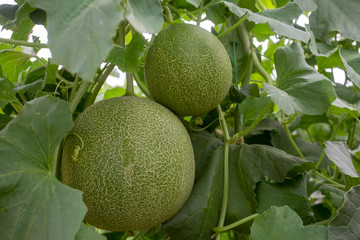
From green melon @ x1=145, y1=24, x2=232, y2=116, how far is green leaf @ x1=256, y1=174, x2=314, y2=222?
293 millimetres

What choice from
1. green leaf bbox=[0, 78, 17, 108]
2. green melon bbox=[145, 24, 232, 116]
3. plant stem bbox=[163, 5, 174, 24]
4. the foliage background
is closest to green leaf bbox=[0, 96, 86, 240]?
the foliage background

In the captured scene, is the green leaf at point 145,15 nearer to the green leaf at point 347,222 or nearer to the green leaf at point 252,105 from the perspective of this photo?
the green leaf at point 252,105

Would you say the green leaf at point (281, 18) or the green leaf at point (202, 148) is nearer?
the green leaf at point (281, 18)

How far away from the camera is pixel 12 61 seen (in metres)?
1.12

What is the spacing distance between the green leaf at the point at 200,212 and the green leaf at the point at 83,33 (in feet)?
1.85

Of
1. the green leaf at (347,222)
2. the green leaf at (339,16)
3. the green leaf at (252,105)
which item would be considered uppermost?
the green leaf at (339,16)

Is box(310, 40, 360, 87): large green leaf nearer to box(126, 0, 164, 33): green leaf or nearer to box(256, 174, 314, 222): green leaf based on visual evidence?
box(256, 174, 314, 222): green leaf

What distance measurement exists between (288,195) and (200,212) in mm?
261

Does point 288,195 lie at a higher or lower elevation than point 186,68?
lower

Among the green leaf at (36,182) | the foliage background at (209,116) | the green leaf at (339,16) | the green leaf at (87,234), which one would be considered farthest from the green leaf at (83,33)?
the green leaf at (339,16)

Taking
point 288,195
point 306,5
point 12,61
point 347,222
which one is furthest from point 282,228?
point 12,61

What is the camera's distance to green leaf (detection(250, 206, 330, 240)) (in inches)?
31.1

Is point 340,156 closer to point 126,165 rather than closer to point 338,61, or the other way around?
point 338,61

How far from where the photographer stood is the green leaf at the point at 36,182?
66cm
